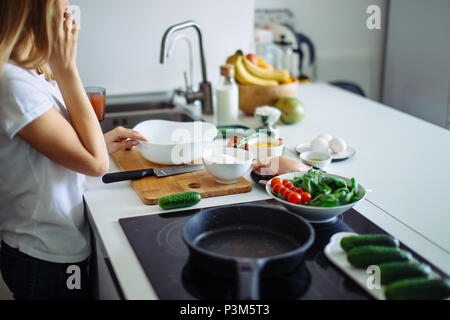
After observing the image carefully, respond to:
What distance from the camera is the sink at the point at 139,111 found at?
6.50 feet

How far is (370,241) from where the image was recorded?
90cm

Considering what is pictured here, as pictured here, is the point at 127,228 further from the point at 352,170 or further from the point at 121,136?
the point at 352,170

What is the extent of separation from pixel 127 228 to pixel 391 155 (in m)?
Answer: 0.88

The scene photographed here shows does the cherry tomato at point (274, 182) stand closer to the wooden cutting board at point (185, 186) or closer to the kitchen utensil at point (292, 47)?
the wooden cutting board at point (185, 186)

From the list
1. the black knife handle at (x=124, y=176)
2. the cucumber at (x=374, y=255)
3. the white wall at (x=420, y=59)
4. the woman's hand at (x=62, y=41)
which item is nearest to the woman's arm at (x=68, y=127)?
the woman's hand at (x=62, y=41)

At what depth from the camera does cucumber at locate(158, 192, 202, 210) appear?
113cm

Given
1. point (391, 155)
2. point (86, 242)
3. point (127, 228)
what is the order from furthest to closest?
1. point (391, 155)
2. point (86, 242)
3. point (127, 228)

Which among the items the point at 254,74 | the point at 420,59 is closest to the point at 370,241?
the point at 254,74

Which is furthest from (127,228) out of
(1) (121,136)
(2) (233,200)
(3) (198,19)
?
(3) (198,19)

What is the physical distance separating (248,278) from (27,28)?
2.33 ft

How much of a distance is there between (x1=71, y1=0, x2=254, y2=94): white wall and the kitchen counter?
1.73ft

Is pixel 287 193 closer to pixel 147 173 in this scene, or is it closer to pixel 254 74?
pixel 147 173

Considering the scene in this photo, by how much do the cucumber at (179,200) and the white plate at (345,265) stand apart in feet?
1.09

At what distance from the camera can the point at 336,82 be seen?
307 centimetres
